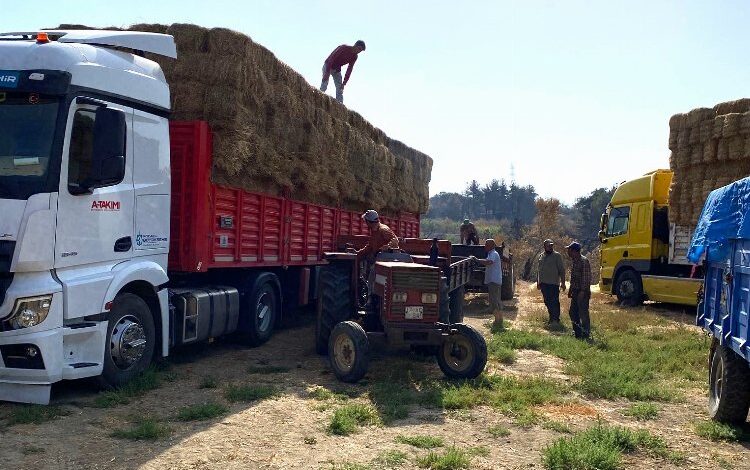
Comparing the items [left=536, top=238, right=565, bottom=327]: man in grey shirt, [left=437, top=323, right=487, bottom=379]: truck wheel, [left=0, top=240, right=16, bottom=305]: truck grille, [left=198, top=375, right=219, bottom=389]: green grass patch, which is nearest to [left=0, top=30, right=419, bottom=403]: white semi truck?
[left=0, top=240, right=16, bottom=305]: truck grille

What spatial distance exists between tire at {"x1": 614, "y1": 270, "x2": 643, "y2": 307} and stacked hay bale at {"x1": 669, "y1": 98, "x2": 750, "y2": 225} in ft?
7.44

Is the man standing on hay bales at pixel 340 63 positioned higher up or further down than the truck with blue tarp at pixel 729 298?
higher up

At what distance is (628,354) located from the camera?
34.6ft

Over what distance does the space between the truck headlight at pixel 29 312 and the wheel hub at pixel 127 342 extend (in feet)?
3.18

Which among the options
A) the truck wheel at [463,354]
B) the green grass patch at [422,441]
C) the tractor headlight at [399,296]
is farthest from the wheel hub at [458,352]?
the green grass patch at [422,441]

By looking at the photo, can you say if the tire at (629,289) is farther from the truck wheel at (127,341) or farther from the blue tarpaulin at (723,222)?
the truck wheel at (127,341)

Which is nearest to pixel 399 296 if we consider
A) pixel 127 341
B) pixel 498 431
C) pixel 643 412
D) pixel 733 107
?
pixel 498 431

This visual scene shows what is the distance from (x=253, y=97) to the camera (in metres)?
9.25

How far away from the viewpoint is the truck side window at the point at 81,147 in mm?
6488

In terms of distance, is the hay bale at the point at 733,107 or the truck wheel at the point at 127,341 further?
the hay bale at the point at 733,107

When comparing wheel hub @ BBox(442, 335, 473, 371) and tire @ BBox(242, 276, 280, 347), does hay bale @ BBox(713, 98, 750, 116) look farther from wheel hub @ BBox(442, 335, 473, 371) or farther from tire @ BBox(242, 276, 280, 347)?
tire @ BBox(242, 276, 280, 347)

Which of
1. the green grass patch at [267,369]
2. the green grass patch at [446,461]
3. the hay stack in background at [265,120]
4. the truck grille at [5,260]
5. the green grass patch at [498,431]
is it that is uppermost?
the hay stack in background at [265,120]

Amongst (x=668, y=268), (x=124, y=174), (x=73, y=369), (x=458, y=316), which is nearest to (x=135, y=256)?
(x=124, y=174)

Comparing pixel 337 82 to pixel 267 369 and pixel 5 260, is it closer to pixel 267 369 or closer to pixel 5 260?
pixel 267 369
